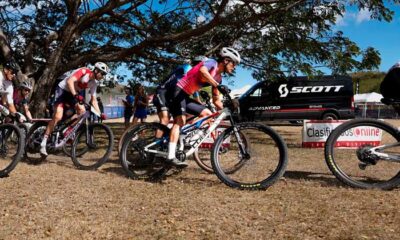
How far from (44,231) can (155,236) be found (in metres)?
1.01

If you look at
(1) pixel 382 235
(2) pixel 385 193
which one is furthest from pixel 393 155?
(1) pixel 382 235

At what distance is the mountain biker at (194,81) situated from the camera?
5516 millimetres

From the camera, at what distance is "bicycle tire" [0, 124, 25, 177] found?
6.03 meters

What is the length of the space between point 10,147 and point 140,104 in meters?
6.46

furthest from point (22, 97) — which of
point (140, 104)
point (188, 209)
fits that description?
point (188, 209)

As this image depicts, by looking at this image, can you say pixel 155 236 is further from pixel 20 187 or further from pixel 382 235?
pixel 20 187

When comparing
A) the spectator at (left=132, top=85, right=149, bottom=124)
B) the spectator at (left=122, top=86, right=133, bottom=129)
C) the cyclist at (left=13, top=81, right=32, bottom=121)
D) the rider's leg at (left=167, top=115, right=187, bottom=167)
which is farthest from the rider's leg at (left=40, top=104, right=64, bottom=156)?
the spectator at (left=122, top=86, right=133, bottom=129)

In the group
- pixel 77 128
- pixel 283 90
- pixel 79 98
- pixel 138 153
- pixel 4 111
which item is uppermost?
pixel 283 90

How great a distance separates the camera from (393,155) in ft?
16.6

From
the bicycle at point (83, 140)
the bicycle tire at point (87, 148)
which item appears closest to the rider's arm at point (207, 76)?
the bicycle at point (83, 140)

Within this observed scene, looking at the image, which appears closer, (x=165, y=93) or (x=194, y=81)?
(x=194, y=81)

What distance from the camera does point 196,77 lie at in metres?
5.63

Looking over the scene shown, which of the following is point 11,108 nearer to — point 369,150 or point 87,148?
point 87,148

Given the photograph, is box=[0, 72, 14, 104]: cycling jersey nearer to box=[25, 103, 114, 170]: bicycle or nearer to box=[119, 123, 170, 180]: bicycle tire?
box=[25, 103, 114, 170]: bicycle
